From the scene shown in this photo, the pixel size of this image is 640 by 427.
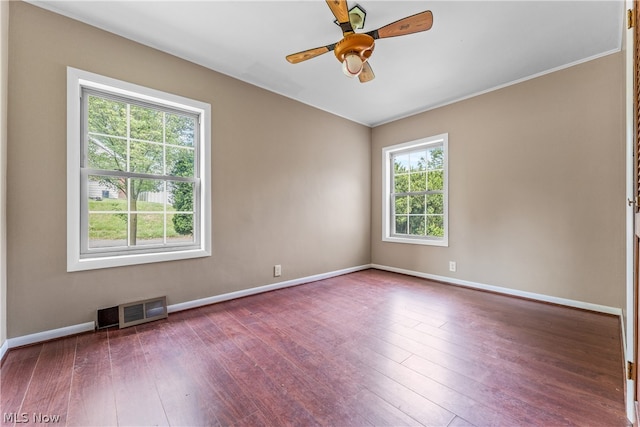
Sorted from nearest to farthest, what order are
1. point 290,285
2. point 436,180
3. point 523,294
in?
point 523,294 < point 290,285 < point 436,180

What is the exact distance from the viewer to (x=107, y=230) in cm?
244

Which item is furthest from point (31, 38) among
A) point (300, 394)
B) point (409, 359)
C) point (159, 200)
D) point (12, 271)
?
point (409, 359)

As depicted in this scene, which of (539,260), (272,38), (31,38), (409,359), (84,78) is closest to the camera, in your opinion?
(409,359)

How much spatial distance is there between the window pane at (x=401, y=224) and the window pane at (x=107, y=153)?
3.91 metres

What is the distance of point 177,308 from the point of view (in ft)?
8.93

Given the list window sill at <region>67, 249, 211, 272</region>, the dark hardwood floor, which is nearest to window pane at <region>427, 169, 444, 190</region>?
the dark hardwood floor

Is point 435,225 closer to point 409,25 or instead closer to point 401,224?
point 401,224

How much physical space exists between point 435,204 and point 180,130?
3.61 meters

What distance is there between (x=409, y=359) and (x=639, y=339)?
3.78 ft

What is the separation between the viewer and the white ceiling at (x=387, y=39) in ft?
6.86

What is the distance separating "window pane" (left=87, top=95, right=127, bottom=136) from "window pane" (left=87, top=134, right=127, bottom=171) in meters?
0.07

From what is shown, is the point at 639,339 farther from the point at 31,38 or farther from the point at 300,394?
the point at 31,38

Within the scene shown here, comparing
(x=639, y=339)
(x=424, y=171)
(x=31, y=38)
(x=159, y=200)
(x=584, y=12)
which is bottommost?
(x=639, y=339)

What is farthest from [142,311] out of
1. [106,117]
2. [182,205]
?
[106,117]
